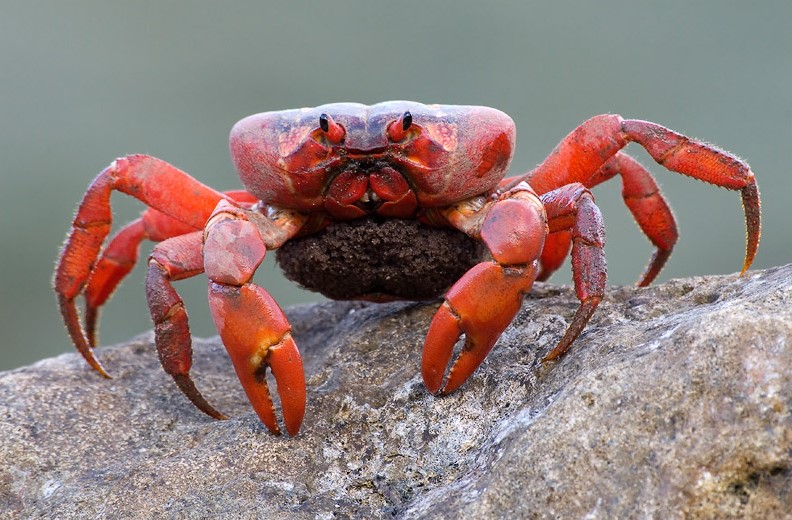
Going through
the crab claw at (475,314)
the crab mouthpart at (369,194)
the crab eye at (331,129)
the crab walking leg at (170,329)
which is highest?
the crab eye at (331,129)

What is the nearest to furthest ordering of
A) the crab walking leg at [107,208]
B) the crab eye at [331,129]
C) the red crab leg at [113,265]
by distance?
the crab eye at [331,129], the crab walking leg at [107,208], the red crab leg at [113,265]

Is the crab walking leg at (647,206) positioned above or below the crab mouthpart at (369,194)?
below

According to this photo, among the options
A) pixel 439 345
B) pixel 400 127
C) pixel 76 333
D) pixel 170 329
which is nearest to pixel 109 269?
pixel 76 333

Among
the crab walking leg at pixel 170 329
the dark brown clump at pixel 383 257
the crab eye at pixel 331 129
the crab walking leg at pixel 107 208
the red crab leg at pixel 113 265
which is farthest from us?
the red crab leg at pixel 113 265

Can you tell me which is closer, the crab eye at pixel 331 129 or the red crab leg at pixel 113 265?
the crab eye at pixel 331 129

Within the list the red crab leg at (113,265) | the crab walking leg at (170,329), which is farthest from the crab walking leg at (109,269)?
the crab walking leg at (170,329)

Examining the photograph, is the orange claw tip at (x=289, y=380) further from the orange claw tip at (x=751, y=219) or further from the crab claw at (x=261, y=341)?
the orange claw tip at (x=751, y=219)

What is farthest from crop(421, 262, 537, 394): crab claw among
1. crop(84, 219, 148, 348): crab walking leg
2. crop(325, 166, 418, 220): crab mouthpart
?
crop(84, 219, 148, 348): crab walking leg

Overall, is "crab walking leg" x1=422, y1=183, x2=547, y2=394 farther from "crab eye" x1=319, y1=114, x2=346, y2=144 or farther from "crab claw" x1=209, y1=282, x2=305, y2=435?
"crab eye" x1=319, y1=114, x2=346, y2=144

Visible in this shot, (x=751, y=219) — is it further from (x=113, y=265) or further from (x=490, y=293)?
(x=113, y=265)
